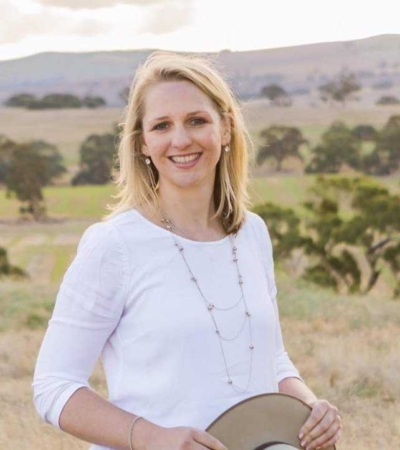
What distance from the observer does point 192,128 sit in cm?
226

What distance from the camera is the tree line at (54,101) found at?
49344mm

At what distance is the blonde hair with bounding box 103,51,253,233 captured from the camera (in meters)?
2.26

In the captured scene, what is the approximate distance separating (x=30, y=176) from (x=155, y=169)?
3009 cm

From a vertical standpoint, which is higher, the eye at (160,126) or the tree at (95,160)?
the eye at (160,126)

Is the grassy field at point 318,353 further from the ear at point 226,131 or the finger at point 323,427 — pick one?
the finger at point 323,427

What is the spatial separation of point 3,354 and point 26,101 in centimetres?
4238

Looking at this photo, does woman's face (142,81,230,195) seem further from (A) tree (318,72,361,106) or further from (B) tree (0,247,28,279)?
(A) tree (318,72,361,106)

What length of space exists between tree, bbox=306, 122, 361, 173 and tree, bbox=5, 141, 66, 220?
8271 mm

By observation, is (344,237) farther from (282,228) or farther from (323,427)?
(323,427)

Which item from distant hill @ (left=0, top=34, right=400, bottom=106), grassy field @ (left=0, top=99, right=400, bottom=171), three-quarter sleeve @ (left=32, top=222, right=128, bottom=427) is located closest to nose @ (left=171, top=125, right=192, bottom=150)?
three-quarter sleeve @ (left=32, top=222, right=128, bottom=427)

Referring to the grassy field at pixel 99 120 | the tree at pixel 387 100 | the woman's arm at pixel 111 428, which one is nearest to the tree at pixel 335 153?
the grassy field at pixel 99 120

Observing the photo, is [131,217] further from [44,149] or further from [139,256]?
[44,149]

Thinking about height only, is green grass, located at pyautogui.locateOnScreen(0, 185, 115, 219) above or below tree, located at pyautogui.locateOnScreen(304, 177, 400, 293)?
below

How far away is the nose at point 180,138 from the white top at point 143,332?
0.17 metres
